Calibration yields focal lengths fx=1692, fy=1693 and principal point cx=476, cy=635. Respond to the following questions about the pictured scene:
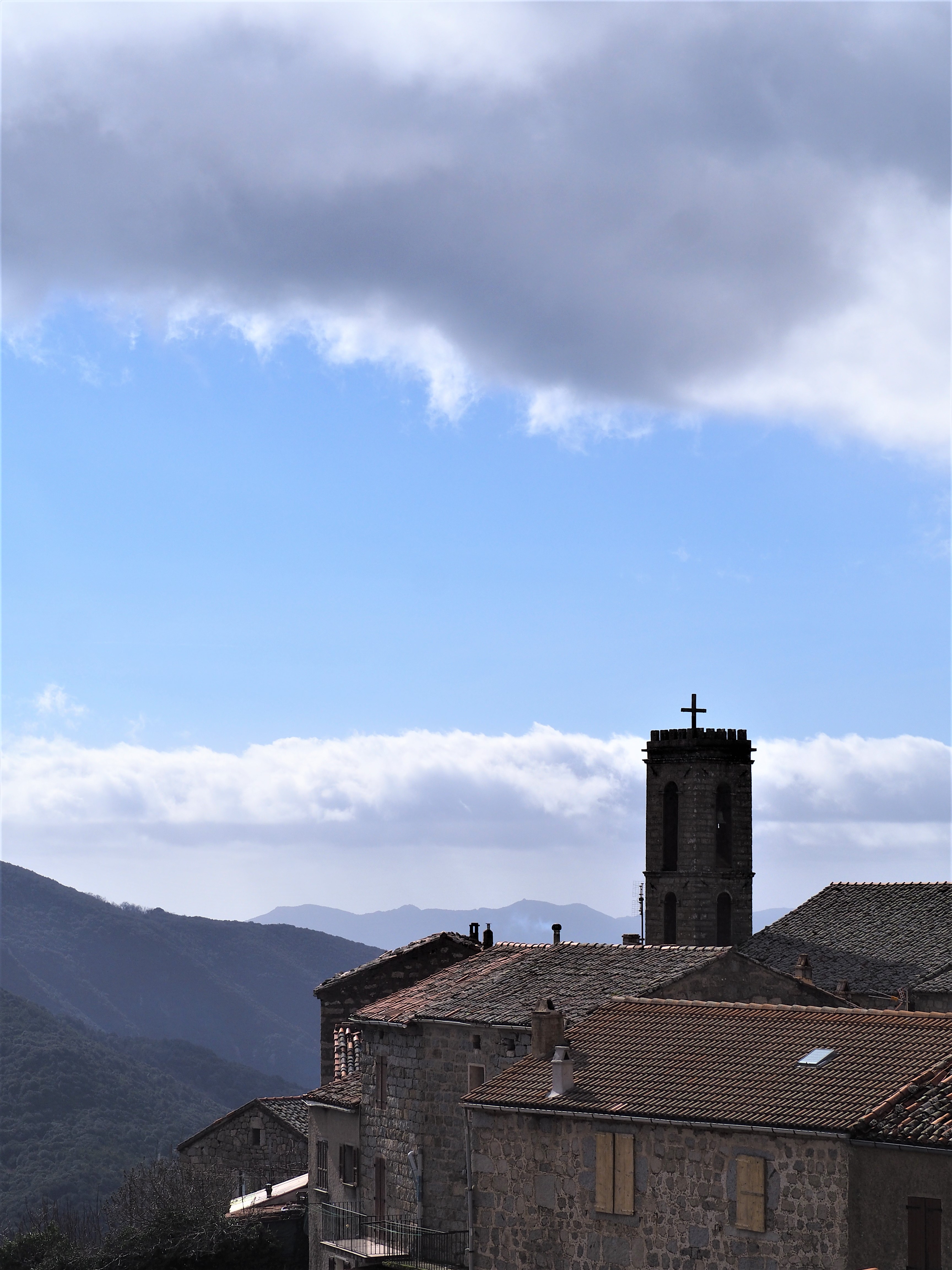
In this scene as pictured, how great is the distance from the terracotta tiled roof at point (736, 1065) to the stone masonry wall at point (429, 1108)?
385 cm

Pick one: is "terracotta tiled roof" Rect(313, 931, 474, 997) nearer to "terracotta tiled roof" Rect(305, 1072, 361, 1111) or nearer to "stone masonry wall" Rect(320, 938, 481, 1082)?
"stone masonry wall" Rect(320, 938, 481, 1082)

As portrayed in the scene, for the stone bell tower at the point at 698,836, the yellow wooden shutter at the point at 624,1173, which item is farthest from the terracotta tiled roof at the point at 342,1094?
the stone bell tower at the point at 698,836

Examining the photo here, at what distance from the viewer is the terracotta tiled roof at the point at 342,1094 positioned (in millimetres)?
40606

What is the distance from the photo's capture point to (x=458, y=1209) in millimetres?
35812

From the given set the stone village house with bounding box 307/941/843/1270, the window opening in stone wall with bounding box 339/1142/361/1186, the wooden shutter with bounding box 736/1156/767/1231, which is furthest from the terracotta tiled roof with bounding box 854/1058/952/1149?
the window opening in stone wall with bounding box 339/1142/361/1186

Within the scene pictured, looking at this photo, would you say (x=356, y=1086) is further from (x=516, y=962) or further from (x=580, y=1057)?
(x=580, y=1057)

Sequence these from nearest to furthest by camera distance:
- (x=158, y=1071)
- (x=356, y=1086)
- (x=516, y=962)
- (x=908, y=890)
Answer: (x=516, y=962)
(x=356, y=1086)
(x=908, y=890)
(x=158, y=1071)

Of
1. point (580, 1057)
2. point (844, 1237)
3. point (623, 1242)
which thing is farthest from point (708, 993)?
point (844, 1237)

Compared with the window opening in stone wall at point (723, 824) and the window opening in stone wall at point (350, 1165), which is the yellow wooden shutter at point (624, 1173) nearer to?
the window opening in stone wall at point (350, 1165)

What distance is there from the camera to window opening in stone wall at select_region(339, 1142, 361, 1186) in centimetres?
4050

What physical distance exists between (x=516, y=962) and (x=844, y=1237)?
594 inches

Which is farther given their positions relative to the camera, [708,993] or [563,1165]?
[708,993]

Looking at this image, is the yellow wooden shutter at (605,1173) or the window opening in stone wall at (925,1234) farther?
the yellow wooden shutter at (605,1173)

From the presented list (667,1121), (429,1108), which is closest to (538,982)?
(429,1108)
